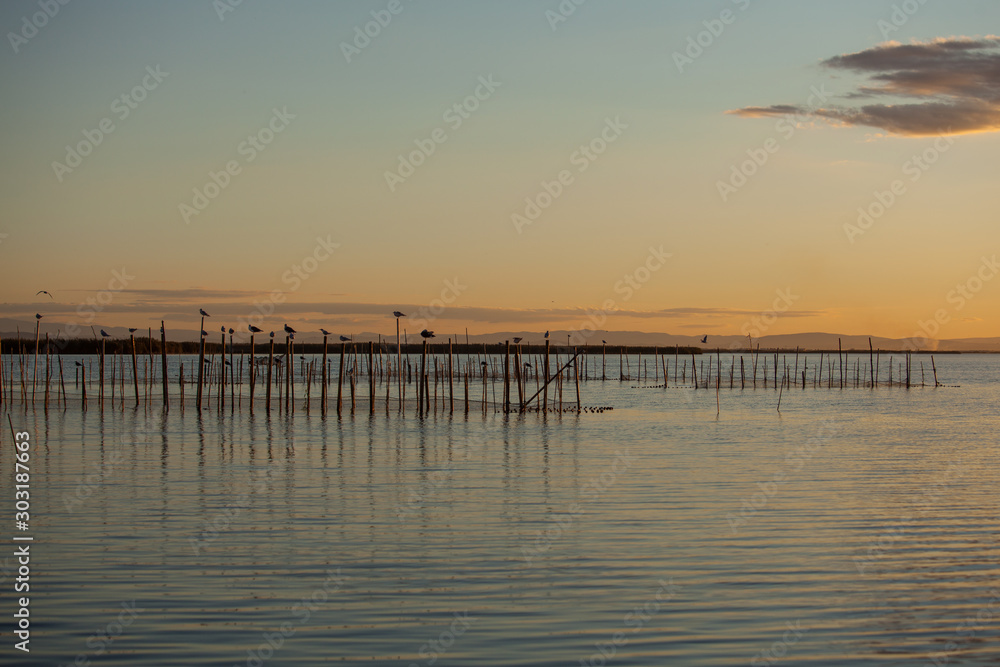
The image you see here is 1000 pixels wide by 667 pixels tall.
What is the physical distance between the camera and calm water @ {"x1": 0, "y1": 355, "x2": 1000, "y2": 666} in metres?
8.02

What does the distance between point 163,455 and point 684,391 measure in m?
38.6

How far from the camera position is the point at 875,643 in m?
8.12

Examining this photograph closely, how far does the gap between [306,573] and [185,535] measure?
8.49ft

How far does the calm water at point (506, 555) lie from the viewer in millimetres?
8023

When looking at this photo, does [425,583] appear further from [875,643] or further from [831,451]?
[831,451]

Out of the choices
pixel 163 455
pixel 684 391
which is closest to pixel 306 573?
pixel 163 455

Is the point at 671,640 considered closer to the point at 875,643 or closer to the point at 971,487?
the point at 875,643

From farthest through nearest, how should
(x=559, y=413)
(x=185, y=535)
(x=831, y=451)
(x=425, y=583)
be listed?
(x=559, y=413)
(x=831, y=451)
(x=185, y=535)
(x=425, y=583)

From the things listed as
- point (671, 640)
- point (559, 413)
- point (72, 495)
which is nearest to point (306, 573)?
point (671, 640)

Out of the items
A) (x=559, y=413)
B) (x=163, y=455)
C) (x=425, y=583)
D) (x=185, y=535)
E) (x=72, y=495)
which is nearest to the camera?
(x=425, y=583)

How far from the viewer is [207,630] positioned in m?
8.20

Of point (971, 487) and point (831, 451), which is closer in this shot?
point (971, 487)

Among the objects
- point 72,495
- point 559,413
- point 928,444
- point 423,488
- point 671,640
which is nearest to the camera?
point 671,640

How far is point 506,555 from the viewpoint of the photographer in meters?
11.1
